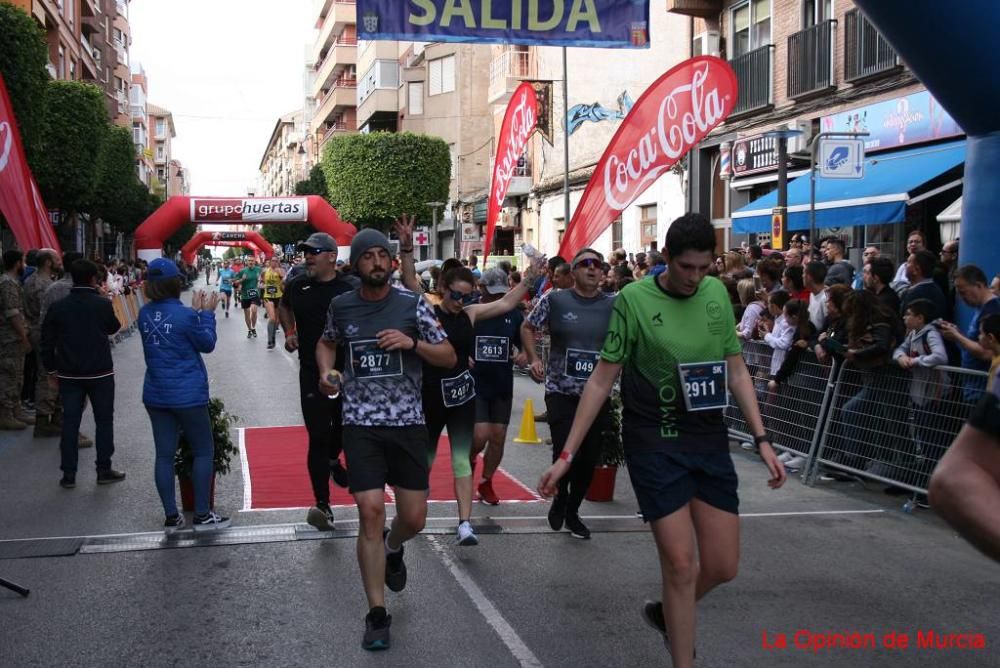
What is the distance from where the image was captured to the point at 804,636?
5152 millimetres

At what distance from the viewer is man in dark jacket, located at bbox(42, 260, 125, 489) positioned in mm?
8688

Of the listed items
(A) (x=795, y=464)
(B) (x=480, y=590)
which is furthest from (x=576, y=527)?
(A) (x=795, y=464)

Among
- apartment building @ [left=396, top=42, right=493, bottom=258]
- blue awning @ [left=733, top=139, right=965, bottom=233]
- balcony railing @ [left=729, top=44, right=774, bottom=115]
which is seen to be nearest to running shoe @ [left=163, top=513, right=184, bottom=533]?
blue awning @ [left=733, top=139, right=965, bottom=233]

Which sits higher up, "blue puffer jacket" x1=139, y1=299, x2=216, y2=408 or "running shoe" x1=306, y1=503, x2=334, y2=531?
"blue puffer jacket" x1=139, y1=299, x2=216, y2=408

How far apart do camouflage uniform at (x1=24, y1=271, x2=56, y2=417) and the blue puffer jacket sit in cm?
487

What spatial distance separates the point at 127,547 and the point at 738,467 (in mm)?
5386

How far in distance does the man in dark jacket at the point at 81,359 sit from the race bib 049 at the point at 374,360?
428 centimetres

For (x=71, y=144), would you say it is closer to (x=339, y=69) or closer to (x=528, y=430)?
(x=528, y=430)

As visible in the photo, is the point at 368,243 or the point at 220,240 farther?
the point at 220,240

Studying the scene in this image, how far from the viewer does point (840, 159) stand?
12461mm

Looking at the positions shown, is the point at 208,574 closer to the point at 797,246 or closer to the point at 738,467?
the point at 738,467

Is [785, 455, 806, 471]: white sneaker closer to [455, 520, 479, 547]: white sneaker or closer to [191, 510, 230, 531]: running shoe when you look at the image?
[455, 520, 479, 547]: white sneaker

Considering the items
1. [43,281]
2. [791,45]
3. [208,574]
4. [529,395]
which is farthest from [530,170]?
[208,574]

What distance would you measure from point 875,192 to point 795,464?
7951 millimetres
